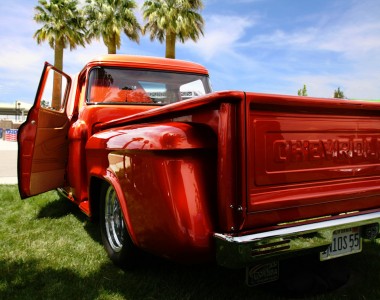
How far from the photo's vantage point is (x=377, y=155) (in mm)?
2676

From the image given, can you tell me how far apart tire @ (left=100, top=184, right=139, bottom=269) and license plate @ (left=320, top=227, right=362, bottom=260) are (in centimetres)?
144

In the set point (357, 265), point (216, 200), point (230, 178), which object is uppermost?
point (230, 178)

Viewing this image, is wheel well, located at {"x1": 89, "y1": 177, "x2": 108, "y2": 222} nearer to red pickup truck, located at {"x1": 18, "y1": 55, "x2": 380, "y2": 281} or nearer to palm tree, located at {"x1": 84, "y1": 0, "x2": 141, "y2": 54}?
red pickup truck, located at {"x1": 18, "y1": 55, "x2": 380, "y2": 281}


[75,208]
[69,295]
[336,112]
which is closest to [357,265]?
[336,112]

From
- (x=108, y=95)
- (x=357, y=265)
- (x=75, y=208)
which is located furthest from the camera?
(x=75, y=208)

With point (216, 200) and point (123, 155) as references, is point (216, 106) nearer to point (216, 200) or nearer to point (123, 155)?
point (216, 200)

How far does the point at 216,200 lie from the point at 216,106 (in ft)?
1.78

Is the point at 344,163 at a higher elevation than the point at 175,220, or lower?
higher

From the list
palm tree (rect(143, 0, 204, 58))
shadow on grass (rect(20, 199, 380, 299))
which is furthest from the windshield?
palm tree (rect(143, 0, 204, 58))

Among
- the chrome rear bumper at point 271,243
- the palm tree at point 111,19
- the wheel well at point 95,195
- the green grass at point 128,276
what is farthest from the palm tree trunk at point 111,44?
the chrome rear bumper at point 271,243

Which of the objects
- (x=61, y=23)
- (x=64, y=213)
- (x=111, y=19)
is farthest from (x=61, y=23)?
(x=64, y=213)

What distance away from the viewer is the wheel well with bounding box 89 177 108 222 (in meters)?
3.49

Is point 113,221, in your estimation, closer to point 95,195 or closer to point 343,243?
point 95,195

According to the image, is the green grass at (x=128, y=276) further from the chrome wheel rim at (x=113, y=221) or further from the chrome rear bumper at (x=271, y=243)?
the chrome rear bumper at (x=271, y=243)
